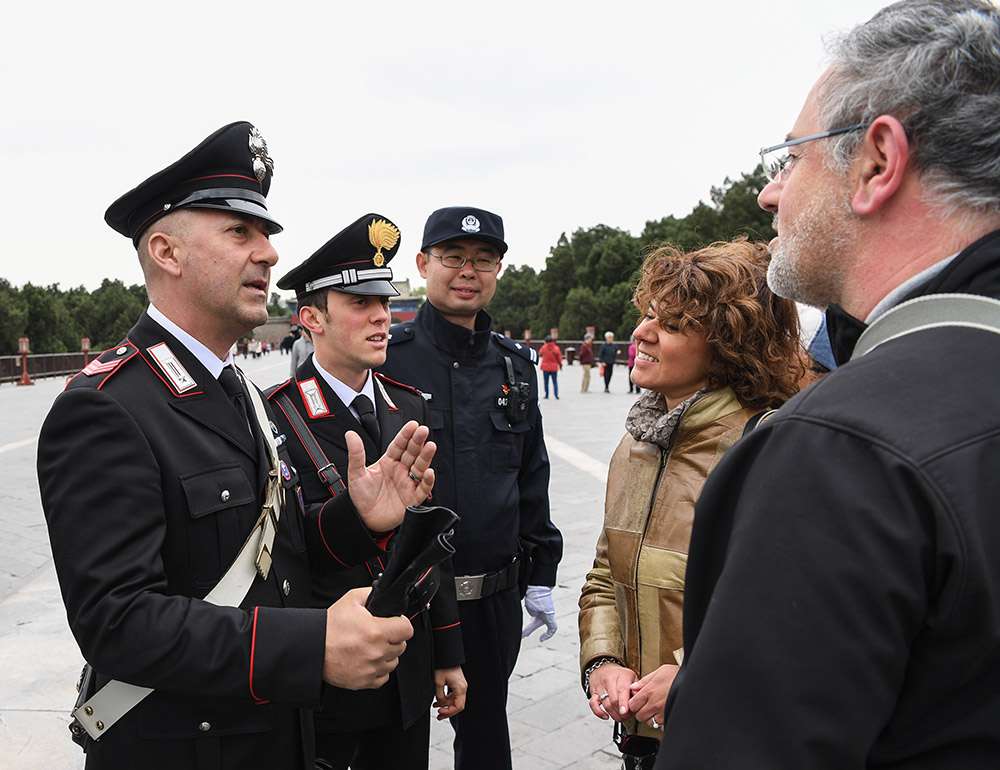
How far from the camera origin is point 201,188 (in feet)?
6.99

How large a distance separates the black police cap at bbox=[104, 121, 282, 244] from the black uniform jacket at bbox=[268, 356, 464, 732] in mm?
817

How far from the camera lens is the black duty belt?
10.4ft

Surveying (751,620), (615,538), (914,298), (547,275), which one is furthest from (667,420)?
(547,275)

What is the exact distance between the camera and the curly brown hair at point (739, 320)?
7.81ft

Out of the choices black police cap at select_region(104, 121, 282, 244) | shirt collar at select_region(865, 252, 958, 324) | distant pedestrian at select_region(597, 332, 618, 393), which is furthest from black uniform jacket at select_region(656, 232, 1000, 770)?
distant pedestrian at select_region(597, 332, 618, 393)

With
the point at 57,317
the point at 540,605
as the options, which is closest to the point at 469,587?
the point at 540,605

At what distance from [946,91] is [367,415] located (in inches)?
87.4

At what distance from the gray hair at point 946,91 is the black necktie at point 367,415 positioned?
2.10 m

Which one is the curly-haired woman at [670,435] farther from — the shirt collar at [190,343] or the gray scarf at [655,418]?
the shirt collar at [190,343]

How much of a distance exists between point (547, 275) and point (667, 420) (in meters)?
62.5

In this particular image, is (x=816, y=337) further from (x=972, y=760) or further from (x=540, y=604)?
(x=972, y=760)

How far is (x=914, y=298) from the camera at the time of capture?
42.4 inches

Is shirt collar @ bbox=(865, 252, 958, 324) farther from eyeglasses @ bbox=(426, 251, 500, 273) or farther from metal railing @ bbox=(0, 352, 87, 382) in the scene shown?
metal railing @ bbox=(0, 352, 87, 382)

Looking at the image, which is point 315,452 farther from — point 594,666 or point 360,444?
point 594,666
